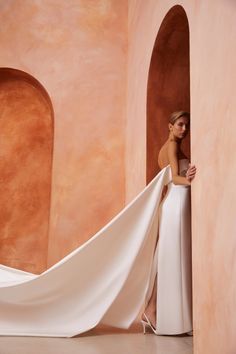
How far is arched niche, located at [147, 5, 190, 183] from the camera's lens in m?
4.71

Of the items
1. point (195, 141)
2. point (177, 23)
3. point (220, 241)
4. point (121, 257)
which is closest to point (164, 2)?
point (177, 23)

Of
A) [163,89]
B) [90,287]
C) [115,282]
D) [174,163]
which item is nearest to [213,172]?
[174,163]

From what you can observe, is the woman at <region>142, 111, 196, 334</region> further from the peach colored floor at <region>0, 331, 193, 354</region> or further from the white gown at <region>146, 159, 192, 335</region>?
the peach colored floor at <region>0, 331, 193, 354</region>

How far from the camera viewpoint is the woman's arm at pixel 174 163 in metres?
3.86

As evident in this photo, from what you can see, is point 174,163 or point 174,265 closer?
point 174,265

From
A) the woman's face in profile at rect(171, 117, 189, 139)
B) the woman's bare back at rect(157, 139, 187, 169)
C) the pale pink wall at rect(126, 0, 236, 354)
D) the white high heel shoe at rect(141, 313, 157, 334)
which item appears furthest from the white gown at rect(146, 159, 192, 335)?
the pale pink wall at rect(126, 0, 236, 354)

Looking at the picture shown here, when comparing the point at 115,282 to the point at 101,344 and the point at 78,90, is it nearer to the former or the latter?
the point at 101,344

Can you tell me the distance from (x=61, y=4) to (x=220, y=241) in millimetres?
4947

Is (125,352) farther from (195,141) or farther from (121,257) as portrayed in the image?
(195,141)

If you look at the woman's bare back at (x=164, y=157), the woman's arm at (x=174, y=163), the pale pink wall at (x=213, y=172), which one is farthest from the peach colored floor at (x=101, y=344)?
the woman's bare back at (x=164, y=157)

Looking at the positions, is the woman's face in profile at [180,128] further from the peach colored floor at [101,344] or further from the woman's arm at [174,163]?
the peach colored floor at [101,344]

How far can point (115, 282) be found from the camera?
3.73 meters

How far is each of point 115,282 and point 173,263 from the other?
1.60 ft

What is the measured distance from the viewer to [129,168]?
18.6 ft
